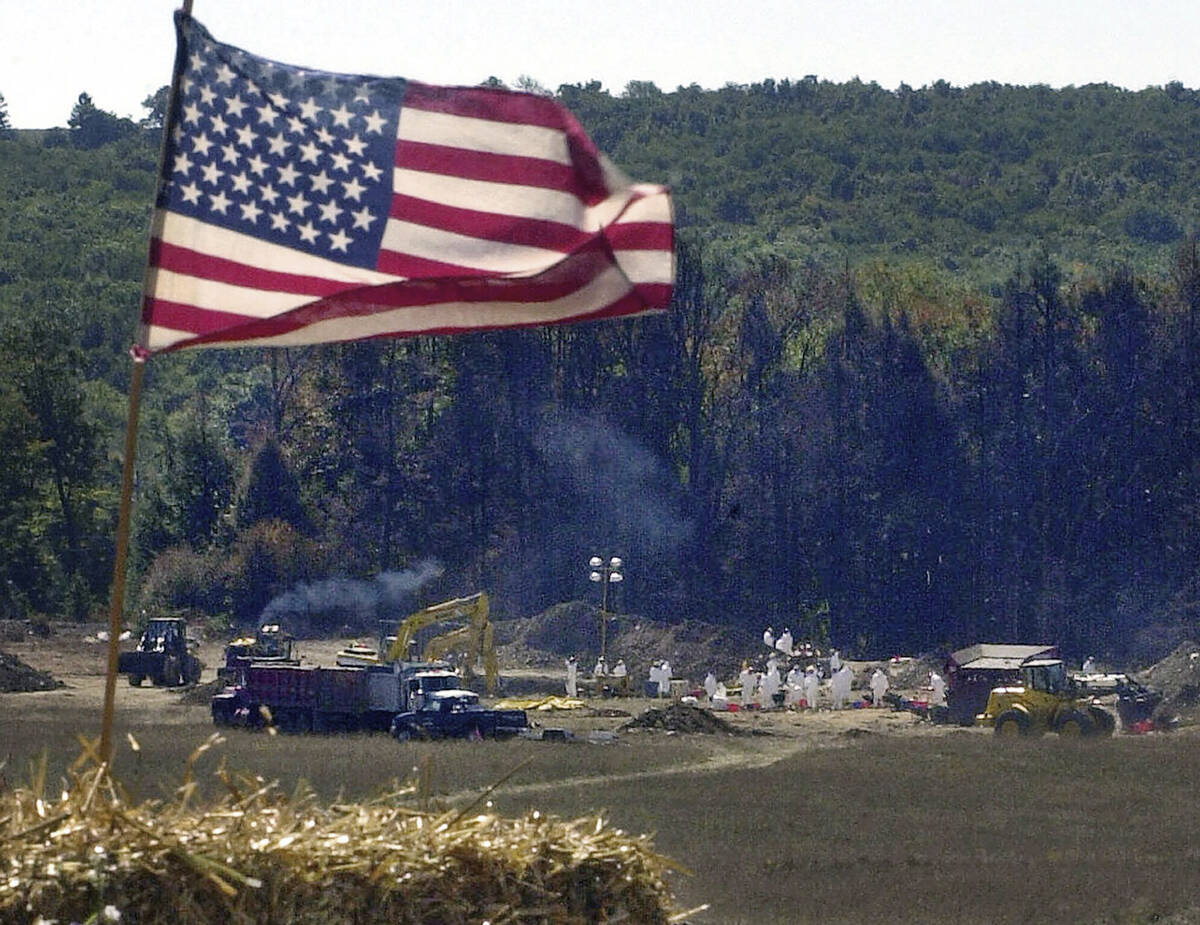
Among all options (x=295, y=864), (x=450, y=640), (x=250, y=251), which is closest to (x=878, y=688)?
(x=450, y=640)

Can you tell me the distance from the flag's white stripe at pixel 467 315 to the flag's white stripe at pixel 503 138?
618mm

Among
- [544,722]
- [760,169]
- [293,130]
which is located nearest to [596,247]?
[293,130]

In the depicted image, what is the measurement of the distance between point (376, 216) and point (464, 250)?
443 millimetres

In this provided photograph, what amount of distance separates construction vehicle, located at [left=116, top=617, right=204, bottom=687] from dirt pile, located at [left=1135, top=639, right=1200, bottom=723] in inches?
1018

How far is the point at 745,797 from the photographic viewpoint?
30.1m

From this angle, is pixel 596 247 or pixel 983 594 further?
pixel 983 594

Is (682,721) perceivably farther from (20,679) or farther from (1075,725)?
(20,679)

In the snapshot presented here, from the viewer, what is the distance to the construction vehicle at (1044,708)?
4422 centimetres

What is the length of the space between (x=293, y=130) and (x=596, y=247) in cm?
150

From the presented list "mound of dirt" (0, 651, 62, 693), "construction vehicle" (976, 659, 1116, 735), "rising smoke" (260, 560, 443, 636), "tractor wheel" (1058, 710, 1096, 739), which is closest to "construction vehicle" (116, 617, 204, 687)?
"mound of dirt" (0, 651, 62, 693)

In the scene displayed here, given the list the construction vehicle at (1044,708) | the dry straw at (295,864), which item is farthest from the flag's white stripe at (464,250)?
the construction vehicle at (1044,708)

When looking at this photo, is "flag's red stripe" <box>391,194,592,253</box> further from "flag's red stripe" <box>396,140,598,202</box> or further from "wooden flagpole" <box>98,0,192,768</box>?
"wooden flagpole" <box>98,0,192,768</box>

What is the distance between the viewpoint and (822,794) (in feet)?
101

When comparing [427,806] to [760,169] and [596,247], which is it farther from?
[760,169]
